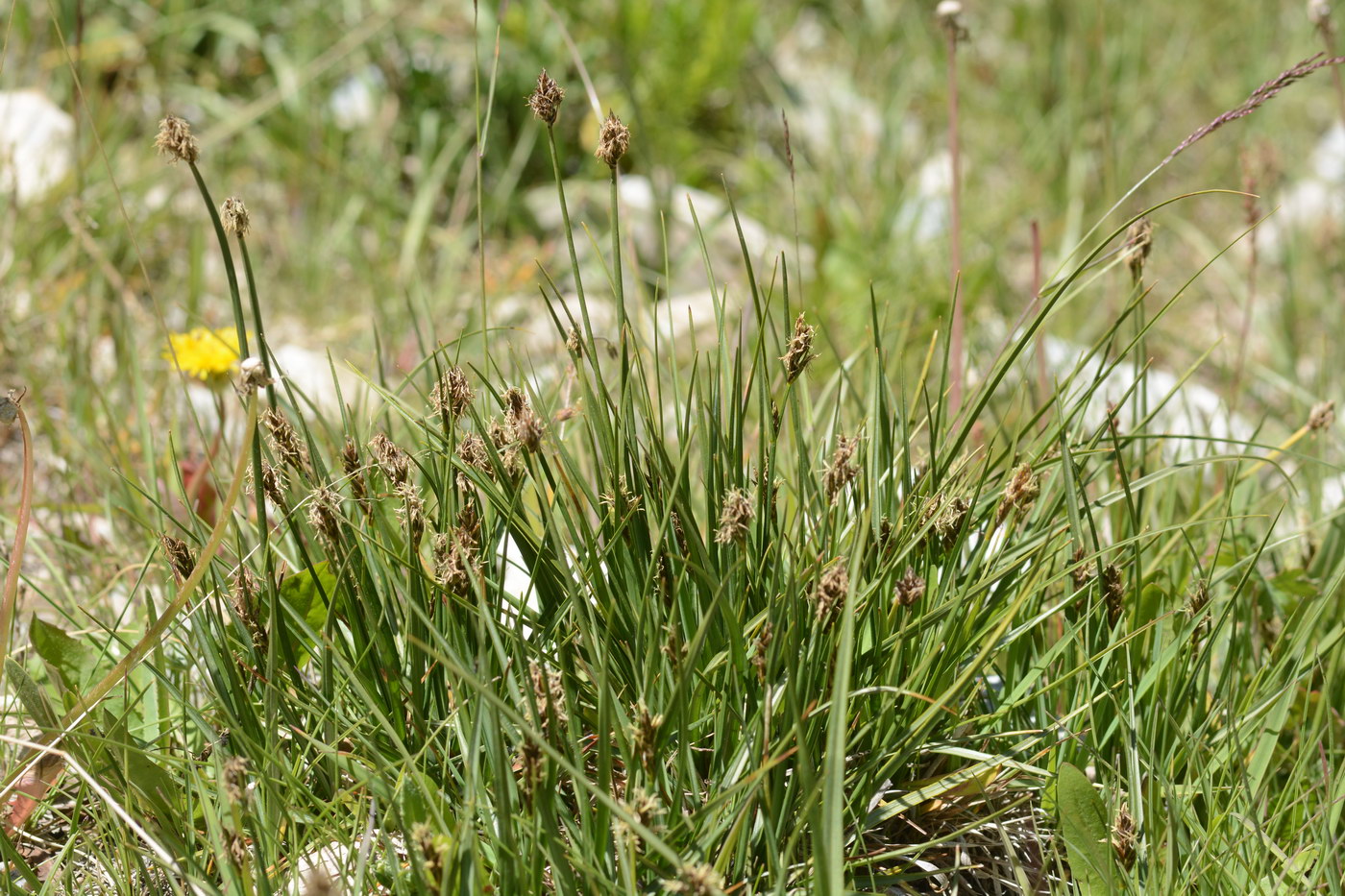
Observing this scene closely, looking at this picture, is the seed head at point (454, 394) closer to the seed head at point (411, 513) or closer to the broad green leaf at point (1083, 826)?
the seed head at point (411, 513)

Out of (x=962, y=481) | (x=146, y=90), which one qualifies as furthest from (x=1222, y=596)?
(x=146, y=90)

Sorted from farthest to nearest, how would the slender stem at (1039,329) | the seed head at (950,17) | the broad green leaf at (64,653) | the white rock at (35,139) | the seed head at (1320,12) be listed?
the white rock at (35,139) < the seed head at (1320,12) < the seed head at (950,17) < the slender stem at (1039,329) < the broad green leaf at (64,653)

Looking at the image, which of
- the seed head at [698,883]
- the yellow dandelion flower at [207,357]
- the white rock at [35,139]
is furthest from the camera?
the white rock at [35,139]

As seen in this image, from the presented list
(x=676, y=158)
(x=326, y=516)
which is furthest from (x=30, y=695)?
(x=676, y=158)

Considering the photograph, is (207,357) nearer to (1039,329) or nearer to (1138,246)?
(1039,329)

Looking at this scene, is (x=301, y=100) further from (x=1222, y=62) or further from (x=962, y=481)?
(x=1222, y=62)

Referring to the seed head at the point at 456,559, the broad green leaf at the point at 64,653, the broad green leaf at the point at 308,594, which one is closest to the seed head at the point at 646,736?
the seed head at the point at 456,559
